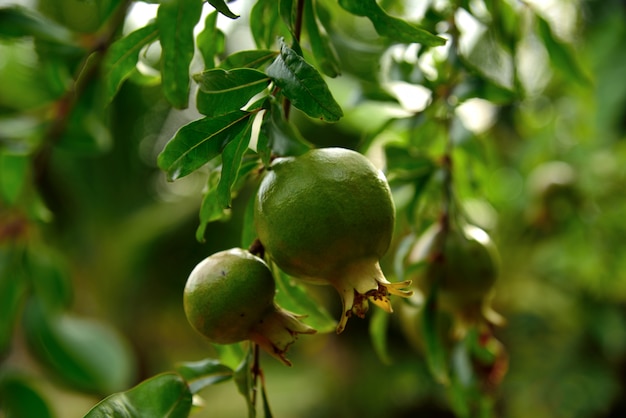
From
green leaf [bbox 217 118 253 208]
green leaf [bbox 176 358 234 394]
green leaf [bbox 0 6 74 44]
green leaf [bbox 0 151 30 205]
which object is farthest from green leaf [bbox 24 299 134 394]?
green leaf [bbox 217 118 253 208]

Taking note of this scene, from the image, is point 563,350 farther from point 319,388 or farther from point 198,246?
point 198,246

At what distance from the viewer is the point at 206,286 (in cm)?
41

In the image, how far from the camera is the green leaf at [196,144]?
1.30 ft

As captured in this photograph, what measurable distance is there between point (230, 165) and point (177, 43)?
0.10m

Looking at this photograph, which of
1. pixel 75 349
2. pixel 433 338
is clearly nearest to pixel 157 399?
pixel 433 338

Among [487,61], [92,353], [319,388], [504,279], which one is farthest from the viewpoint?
[319,388]

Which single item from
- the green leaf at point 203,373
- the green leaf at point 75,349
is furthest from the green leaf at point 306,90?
the green leaf at point 75,349

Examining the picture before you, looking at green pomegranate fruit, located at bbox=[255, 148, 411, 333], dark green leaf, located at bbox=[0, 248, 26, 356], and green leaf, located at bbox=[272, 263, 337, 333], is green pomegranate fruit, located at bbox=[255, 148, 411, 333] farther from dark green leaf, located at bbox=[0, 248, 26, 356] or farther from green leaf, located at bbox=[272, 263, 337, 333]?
dark green leaf, located at bbox=[0, 248, 26, 356]

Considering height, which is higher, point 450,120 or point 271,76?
point 271,76

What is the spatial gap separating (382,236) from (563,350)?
2.66m

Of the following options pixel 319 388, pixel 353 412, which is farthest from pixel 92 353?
pixel 319 388

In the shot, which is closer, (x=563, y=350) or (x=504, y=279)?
(x=563, y=350)

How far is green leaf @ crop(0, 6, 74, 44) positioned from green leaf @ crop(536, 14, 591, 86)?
1.92 feet

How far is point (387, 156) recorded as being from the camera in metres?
0.62
